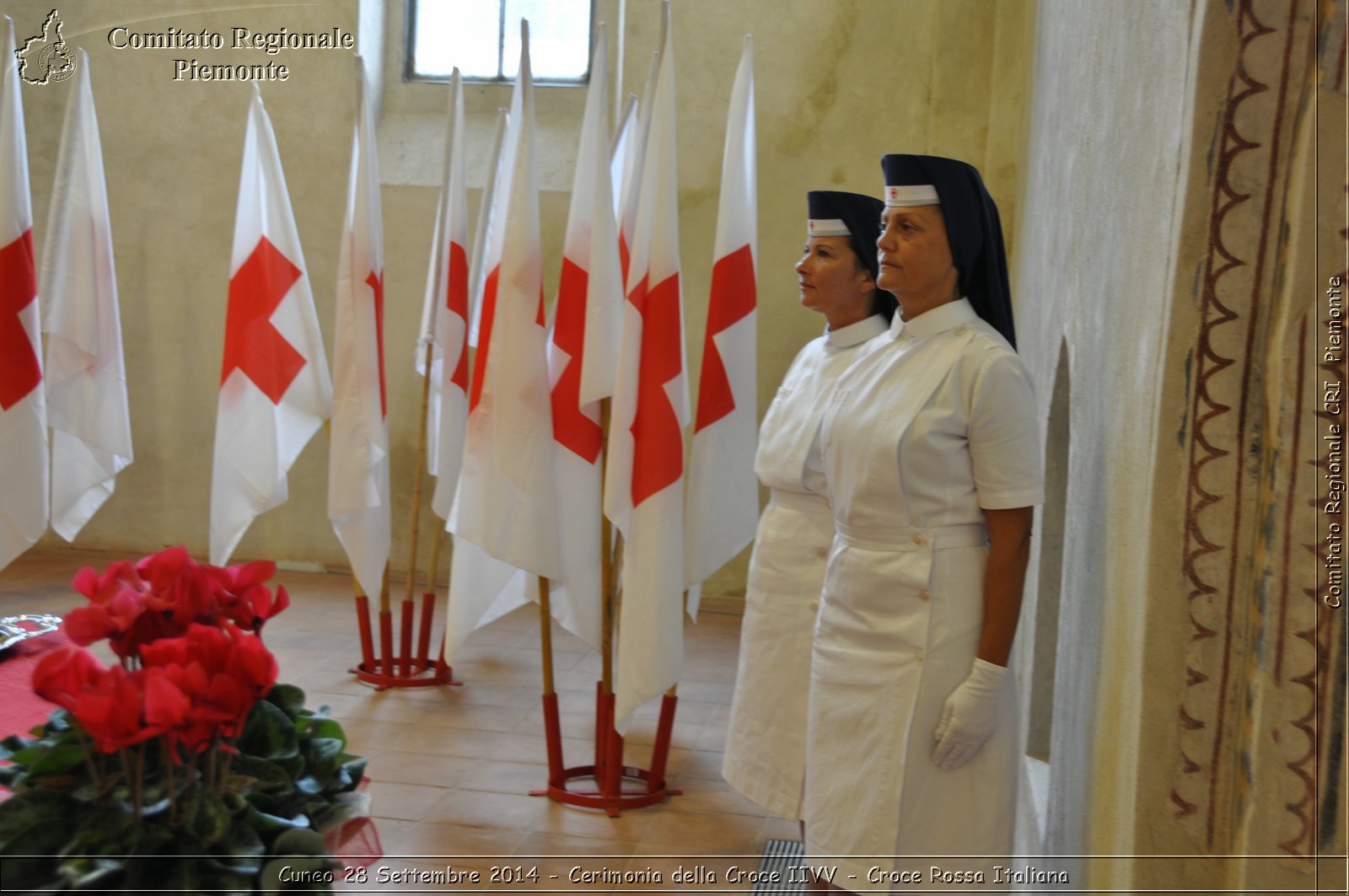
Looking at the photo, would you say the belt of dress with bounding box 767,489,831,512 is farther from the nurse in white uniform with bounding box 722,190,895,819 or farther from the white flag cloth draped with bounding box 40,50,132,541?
the white flag cloth draped with bounding box 40,50,132,541

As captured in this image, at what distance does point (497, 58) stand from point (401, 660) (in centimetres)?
381

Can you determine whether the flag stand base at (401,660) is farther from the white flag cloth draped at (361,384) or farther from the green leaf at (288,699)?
the green leaf at (288,699)

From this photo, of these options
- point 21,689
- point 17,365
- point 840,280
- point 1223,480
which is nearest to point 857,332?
point 840,280

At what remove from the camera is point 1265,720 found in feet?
4.80

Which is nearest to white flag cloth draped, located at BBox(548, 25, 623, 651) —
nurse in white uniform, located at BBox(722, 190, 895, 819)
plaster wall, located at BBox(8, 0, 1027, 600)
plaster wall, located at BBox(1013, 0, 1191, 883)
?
nurse in white uniform, located at BBox(722, 190, 895, 819)

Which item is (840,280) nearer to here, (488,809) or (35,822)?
(488,809)

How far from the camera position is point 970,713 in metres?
2.05

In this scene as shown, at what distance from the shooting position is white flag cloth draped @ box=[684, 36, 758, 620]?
3.53m

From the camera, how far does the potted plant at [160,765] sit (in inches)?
49.4

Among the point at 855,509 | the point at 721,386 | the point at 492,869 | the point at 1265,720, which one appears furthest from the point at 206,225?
the point at 1265,720

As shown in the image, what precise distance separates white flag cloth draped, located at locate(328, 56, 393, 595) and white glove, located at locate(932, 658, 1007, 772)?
295 cm

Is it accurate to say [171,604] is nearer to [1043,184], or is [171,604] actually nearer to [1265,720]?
[1265,720]

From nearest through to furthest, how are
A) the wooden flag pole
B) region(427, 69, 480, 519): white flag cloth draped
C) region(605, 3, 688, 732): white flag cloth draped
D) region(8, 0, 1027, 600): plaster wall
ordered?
region(605, 3, 688, 732): white flag cloth draped < region(427, 69, 480, 519): white flag cloth draped < the wooden flag pole < region(8, 0, 1027, 600): plaster wall

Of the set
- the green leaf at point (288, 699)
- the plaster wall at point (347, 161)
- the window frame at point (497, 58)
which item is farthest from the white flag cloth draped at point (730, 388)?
the window frame at point (497, 58)
